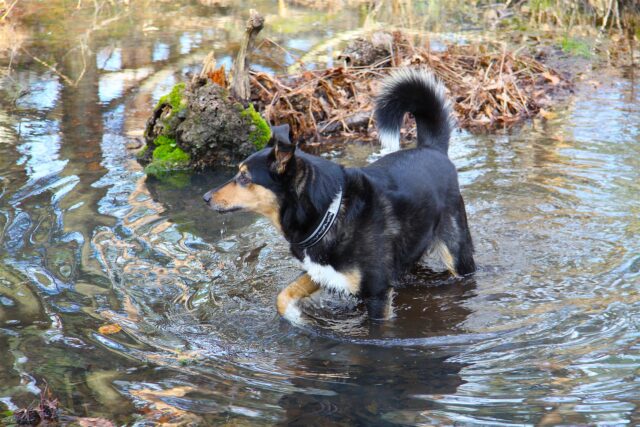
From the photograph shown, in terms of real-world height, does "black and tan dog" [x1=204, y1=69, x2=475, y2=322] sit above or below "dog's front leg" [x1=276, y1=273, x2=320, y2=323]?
above

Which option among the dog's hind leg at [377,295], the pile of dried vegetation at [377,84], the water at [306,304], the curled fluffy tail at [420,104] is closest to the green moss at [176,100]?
the water at [306,304]

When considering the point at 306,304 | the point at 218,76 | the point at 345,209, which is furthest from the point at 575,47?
the point at 345,209

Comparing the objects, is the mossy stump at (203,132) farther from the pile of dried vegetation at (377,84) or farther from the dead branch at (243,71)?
the pile of dried vegetation at (377,84)

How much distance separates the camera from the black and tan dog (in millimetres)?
4887

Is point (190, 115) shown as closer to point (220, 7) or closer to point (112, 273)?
point (112, 273)

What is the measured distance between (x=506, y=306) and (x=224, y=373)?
7.11ft

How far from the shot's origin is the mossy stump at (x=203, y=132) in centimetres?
852

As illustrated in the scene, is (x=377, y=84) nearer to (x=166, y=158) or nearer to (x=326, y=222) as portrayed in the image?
(x=166, y=158)

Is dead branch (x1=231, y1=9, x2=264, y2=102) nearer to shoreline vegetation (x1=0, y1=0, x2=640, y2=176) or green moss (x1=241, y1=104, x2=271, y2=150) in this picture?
shoreline vegetation (x1=0, y1=0, x2=640, y2=176)

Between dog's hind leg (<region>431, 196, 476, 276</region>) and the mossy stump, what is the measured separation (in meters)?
3.41

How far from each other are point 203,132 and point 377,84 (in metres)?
2.50

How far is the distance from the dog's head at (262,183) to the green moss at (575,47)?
31.0ft

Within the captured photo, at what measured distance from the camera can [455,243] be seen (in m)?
5.90

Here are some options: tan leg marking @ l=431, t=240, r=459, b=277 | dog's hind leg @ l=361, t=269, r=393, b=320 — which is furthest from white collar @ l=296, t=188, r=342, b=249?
tan leg marking @ l=431, t=240, r=459, b=277
